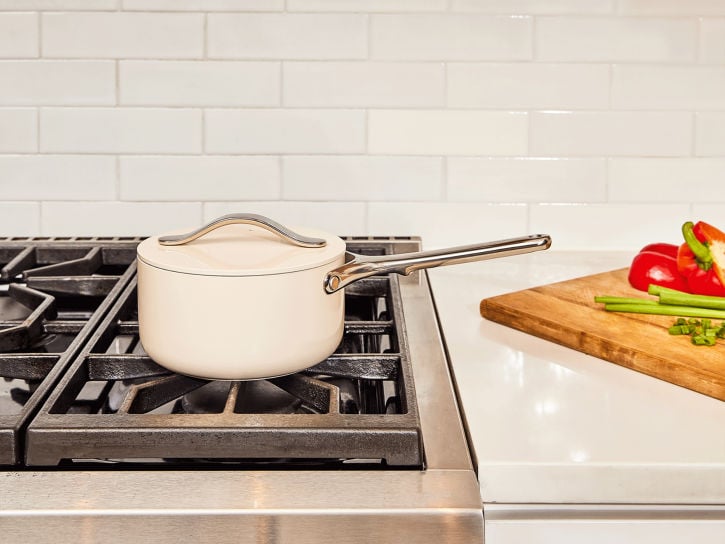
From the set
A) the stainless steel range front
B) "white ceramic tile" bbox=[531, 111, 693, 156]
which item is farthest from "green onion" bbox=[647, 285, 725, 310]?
"white ceramic tile" bbox=[531, 111, 693, 156]

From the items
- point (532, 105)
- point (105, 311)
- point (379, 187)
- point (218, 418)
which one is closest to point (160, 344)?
point (218, 418)

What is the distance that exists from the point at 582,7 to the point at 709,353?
0.70 meters

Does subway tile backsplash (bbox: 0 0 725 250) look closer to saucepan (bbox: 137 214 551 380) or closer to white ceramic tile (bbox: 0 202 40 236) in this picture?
white ceramic tile (bbox: 0 202 40 236)

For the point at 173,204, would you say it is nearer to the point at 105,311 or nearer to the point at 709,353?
the point at 105,311

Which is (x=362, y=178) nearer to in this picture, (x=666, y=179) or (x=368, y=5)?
(x=368, y=5)

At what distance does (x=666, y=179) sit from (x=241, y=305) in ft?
3.05

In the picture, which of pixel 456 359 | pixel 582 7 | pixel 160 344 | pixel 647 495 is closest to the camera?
pixel 647 495

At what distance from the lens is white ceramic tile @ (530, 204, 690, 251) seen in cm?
140

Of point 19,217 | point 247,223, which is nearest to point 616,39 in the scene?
point 247,223

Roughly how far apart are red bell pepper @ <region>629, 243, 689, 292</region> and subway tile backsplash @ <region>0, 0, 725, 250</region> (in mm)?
268

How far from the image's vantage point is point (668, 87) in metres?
1.35

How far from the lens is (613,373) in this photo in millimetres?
868

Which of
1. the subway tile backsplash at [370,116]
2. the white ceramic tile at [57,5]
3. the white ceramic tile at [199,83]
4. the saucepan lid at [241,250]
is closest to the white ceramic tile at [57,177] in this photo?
the subway tile backsplash at [370,116]

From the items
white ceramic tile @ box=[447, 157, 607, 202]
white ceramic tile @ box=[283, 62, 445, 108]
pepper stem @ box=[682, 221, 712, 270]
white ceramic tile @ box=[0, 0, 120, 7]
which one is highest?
white ceramic tile @ box=[0, 0, 120, 7]
